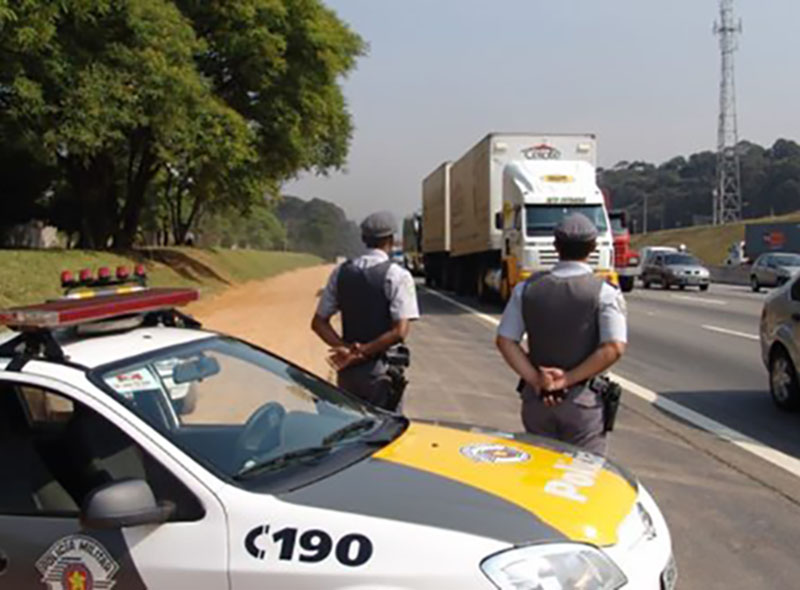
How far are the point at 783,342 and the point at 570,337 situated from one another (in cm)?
552

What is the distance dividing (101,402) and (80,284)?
1.41 m

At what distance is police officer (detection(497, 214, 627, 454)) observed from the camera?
4.37 m

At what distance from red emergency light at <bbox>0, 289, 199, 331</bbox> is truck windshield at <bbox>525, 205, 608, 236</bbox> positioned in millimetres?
16616

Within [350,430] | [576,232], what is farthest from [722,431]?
[350,430]

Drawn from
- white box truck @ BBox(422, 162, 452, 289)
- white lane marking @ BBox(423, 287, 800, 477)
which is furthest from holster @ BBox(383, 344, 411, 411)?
white box truck @ BBox(422, 162, 452, 289)

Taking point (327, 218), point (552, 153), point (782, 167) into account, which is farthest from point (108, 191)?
point (327, 218)

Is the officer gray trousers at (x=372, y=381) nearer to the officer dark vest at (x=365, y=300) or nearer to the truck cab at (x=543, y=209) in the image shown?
the officer dark vest at (x=365, y=300)

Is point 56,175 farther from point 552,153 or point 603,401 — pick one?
point 603,401

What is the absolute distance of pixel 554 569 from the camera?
2.80 metres

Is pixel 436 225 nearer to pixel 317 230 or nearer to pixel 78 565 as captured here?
pixel 78 565

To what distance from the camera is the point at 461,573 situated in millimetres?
2748

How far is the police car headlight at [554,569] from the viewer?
2748 mm

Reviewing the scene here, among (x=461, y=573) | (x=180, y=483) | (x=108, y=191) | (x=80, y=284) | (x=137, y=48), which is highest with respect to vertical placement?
(x=137, y=48)

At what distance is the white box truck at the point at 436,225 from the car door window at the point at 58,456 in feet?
94.7
